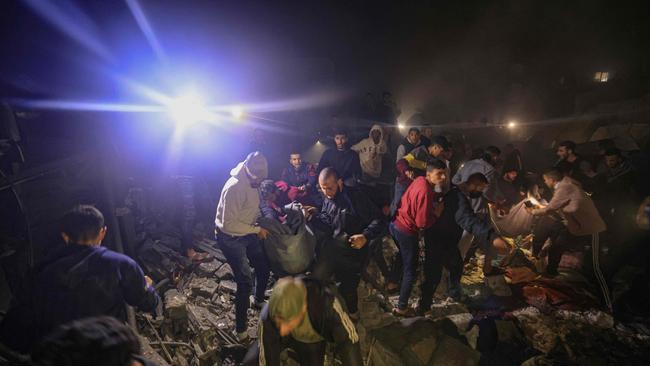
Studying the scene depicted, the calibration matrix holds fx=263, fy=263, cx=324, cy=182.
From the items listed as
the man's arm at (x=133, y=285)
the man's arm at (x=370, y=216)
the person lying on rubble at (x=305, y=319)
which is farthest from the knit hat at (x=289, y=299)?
the man's arm at (x=370, y=216)

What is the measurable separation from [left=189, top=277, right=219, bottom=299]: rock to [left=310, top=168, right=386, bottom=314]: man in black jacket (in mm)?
2321

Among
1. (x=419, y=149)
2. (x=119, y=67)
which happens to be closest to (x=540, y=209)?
(x=419, y=149)

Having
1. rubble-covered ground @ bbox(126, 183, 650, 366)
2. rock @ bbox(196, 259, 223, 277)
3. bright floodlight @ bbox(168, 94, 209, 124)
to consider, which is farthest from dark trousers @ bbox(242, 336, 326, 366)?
bright floodlight @ bbox(168, 94, 209, 124)

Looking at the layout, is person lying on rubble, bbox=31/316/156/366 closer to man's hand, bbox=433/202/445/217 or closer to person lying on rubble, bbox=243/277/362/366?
person lying on rubble, bbox=243/277/362/366

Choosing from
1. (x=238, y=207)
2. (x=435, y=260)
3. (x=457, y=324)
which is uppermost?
(x=238, y=207)

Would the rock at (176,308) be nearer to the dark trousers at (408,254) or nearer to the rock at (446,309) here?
the dark trousers at (408,254)

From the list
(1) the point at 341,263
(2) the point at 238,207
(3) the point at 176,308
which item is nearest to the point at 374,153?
(1) the point at 341,263

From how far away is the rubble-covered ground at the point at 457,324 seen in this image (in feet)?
11.3

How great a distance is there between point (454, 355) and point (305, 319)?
2.14 m

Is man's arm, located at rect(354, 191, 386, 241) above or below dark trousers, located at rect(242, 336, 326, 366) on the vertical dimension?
above

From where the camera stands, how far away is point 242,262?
3.69 metres

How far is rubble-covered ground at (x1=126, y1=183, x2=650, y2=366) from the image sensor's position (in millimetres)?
3436

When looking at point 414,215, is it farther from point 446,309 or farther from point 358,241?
point 446,309

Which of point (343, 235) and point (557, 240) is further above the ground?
point (343, 235)
